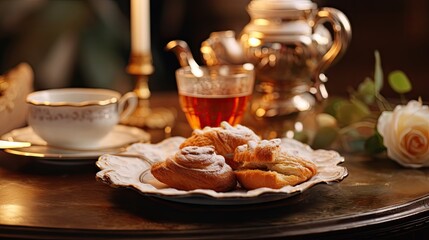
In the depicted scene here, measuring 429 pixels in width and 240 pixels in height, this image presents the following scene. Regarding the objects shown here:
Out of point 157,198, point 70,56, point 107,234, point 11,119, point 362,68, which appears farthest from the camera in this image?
point 362,68

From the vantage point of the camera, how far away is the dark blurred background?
2.40m

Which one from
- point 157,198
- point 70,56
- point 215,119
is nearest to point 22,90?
point 215,119


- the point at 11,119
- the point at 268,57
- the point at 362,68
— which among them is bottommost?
the point at 362,68

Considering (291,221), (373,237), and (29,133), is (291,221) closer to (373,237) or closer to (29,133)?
(373,237)

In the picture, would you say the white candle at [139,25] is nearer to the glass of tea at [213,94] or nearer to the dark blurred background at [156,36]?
the glass of tea at [213,94]

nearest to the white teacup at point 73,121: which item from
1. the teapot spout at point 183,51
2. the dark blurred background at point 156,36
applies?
the teapot spout at point 183,51

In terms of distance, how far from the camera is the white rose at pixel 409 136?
1.08 meters

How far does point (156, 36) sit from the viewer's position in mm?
2889

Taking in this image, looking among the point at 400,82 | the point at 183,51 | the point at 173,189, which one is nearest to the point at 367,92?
the point at 400,82

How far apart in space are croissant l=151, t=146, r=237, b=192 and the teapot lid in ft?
1.48

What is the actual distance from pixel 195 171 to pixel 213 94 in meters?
0.31

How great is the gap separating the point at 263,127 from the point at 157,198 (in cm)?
46

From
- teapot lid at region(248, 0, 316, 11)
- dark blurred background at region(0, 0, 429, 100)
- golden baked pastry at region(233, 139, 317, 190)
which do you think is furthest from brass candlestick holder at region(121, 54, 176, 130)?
dark blurred background at region(0, 0, 429, 100)

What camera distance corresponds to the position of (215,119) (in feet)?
3.90
